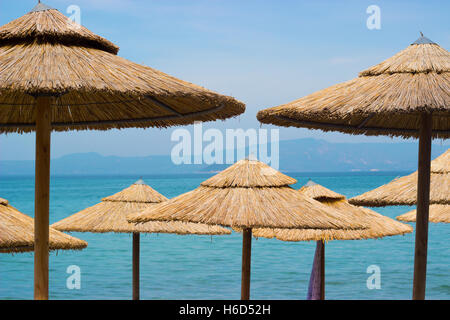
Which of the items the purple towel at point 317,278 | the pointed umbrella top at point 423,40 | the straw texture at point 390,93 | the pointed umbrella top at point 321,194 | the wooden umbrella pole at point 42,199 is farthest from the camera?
the purple towel at point 317,278

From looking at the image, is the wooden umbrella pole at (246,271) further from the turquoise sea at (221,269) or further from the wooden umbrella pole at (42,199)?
the turquoise sea at (221,269)

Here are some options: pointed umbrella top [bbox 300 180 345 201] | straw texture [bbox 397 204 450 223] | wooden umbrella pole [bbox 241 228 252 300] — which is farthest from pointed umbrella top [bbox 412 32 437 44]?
straw texture [bbox 397 204 450 223]

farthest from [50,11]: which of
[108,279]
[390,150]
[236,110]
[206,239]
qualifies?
[390,150]

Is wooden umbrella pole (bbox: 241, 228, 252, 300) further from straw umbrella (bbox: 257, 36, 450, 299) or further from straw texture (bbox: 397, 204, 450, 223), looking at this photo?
straw texture (bbox: 397, 204, 450, 223)

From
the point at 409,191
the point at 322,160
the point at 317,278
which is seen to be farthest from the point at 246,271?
the point at 322,160

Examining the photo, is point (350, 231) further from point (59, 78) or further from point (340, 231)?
point (59, 78)

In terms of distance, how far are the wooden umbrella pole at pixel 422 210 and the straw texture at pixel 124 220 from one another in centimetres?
407

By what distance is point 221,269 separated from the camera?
26203mm

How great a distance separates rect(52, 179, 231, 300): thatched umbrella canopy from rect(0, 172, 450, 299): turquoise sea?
1134cm

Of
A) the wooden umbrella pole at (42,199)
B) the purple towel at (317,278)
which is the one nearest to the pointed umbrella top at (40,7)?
the wooden umbrella pole at (42,199)

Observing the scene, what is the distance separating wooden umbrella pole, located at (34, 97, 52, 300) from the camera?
157 inches

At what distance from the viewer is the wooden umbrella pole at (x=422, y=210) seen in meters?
4.75

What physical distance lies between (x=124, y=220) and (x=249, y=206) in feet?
13.3
